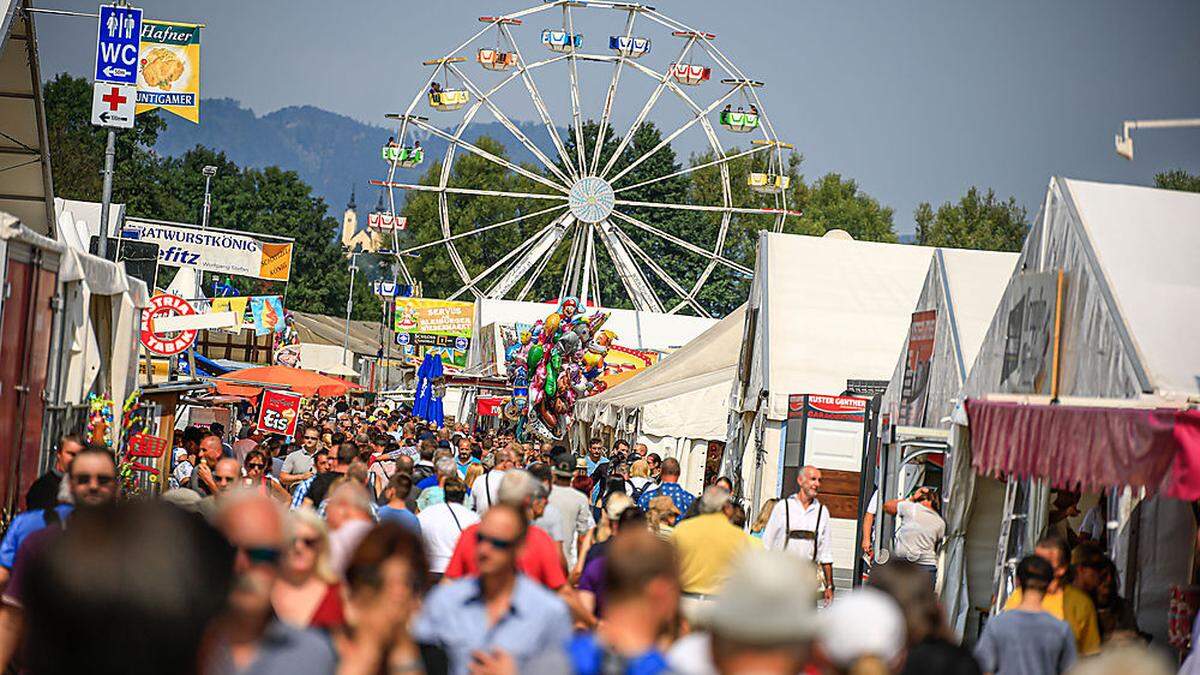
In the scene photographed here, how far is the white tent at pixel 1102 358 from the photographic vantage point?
951 cm

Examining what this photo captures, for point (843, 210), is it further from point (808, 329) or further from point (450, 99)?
point (808, 329)

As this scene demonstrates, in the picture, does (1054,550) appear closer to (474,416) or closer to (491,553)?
(491,553)

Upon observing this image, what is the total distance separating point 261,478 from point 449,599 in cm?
854

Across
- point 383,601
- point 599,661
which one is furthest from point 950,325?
point 383,601

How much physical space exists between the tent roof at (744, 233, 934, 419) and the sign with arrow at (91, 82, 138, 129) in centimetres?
878

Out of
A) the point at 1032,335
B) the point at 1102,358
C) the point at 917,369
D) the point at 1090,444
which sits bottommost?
the point at 1090,444

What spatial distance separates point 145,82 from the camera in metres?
19.1

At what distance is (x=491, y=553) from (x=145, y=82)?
15186mm

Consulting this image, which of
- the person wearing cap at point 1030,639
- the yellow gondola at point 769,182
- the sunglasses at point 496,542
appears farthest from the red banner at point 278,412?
the yellow gondola at point 769,182

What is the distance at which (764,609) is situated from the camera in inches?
122

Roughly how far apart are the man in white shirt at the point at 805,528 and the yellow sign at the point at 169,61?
962cm

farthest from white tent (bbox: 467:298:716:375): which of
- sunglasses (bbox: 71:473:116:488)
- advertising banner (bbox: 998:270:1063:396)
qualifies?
sunglasses (bbox: 71:473:116:488)

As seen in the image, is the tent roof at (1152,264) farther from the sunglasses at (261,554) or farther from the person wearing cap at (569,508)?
the sunglasses at (261,554)

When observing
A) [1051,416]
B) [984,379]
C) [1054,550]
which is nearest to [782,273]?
[984,379]
